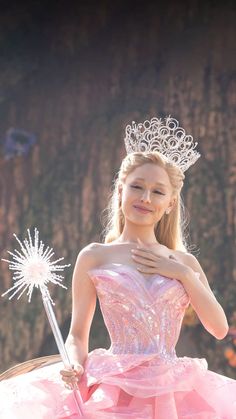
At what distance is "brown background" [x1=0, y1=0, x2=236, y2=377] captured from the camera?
5102mm

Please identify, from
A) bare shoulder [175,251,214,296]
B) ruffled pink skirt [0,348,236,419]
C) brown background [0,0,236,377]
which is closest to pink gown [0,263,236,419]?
ruffled pink skirt [0,348,236,419]

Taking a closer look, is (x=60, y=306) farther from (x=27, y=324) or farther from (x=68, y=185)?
(x=68, y=185)

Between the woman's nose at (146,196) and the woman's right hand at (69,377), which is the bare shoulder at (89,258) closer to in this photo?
the woman's nose at (146,196)

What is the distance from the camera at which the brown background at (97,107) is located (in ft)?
16.7

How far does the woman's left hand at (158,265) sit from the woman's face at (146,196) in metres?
0.09

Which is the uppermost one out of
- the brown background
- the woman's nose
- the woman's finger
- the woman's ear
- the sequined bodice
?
the brown background

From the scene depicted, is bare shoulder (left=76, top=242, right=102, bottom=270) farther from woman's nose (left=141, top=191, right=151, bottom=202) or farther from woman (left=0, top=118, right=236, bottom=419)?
woman's nose (left=141, top=191, right=151, bottom=202)

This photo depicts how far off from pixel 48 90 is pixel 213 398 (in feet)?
10.9

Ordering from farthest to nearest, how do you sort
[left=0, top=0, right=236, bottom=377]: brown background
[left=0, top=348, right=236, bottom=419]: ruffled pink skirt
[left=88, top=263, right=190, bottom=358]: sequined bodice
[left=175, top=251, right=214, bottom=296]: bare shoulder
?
[left=0, top=0, right=236, bottom=377]: brown background, [left=175, top=251, right=214, bottom=296]: bare shoulder, [left=88, top=263, right=190, bottom=358]: sequined bodice, [left=0, top=348, right=236, bottom=419]: ruffled pink skirt

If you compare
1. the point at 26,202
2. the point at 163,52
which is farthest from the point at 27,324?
the point at 163,52

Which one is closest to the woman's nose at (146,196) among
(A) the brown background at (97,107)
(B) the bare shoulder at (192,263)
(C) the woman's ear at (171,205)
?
(C) the woman's ear at (171,205)

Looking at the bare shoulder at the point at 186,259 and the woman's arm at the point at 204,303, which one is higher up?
the bare shoulder at the point at 186,259

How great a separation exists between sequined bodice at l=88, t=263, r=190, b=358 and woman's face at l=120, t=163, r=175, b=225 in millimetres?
142

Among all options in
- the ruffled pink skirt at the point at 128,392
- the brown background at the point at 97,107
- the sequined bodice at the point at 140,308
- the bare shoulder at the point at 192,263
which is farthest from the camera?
the brown background at the point at 97,107
